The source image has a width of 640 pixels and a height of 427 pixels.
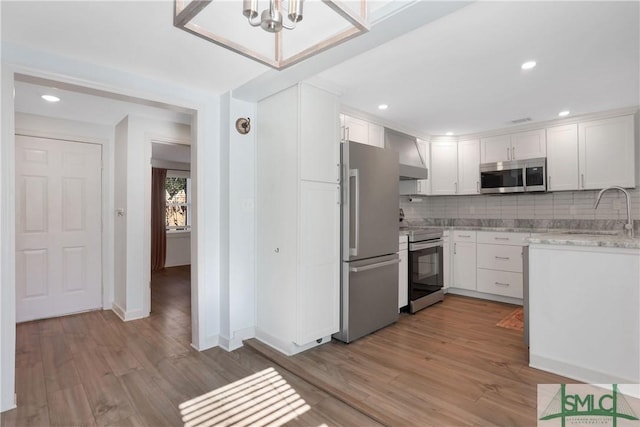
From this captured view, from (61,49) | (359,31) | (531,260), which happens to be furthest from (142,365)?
(531,260)

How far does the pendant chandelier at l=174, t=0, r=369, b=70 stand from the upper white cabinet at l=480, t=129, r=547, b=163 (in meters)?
3.37

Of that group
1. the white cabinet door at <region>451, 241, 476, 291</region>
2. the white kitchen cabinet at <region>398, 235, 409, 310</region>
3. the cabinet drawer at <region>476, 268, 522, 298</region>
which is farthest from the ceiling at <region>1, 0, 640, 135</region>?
the cabinet drawer at <region>476, 268, 522, 298</region>

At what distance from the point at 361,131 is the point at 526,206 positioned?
8.56 ft

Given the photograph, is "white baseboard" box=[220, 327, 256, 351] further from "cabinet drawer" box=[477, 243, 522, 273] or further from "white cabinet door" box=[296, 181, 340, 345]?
"cabinet drawer" box=[477, 243, 522, 273]

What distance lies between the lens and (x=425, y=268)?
3.89 metres

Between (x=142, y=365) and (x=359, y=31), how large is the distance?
276 centimetres

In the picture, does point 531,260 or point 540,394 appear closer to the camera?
point 540,394

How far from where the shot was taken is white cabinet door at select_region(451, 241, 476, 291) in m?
4.38

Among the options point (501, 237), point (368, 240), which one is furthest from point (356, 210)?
point (501, 237)

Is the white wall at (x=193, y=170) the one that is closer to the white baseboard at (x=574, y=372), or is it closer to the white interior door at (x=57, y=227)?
the white interior door at (x=57, y=227)

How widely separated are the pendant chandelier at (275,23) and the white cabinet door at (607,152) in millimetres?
3510

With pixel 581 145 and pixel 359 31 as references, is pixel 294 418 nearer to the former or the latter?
pixel 359 31

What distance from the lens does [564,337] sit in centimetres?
227

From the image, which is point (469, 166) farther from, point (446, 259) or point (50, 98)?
point (50, 98)
